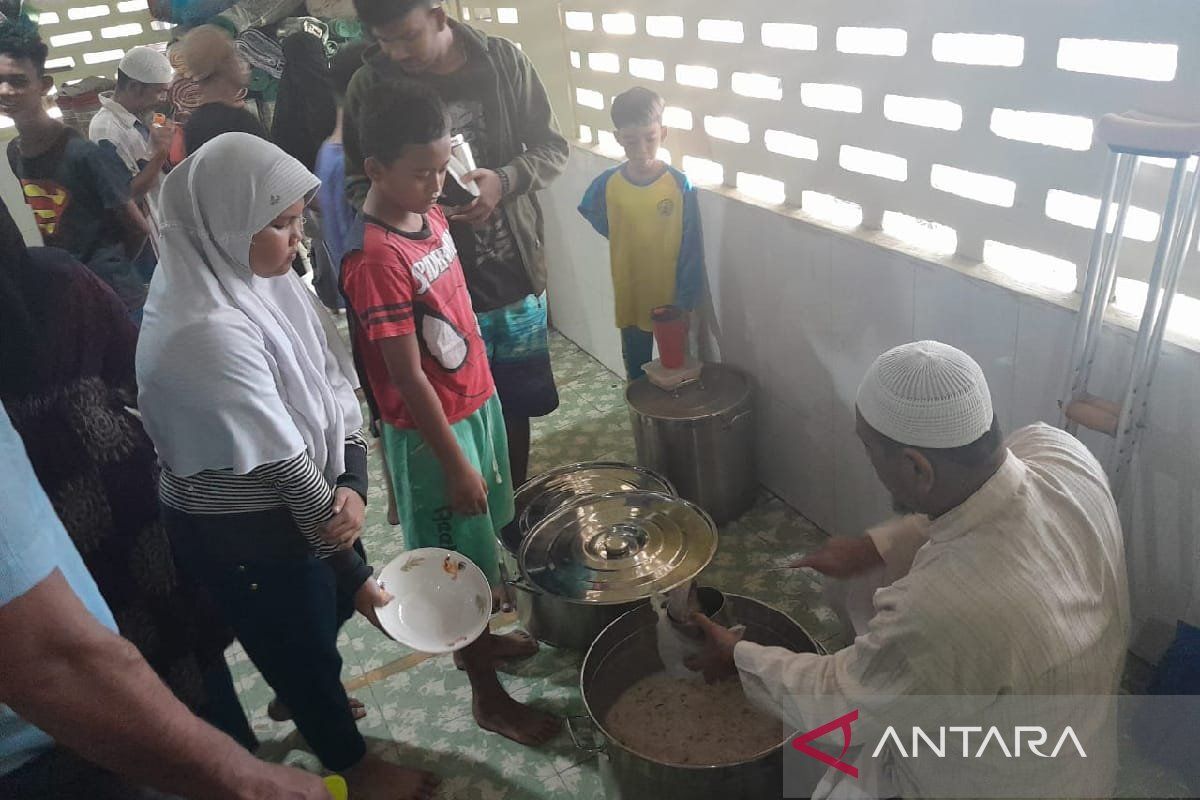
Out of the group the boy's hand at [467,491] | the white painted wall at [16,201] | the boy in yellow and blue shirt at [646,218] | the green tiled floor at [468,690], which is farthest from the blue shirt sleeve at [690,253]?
the white painted wall at [16,201]

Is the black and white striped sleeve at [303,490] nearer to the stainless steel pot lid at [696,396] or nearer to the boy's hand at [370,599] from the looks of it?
the boy's hand at [370,599]

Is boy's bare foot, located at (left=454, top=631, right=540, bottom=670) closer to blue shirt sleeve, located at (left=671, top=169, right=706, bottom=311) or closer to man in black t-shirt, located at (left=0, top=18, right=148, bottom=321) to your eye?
blue shirt sleeve, located at (left=671, top=169, right=706, bottom=311)

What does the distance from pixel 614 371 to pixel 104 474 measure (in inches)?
106

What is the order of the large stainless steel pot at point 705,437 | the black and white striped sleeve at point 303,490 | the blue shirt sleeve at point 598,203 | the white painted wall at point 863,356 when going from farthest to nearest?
the blue shirt sleeve at point 598,203 → the large stainless steel pot at point 705,437 → the white painted wall at point 863,356 → the black and white striped sleeve at point 303,490

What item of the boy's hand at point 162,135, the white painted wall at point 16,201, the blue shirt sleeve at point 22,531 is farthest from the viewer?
the white painted wall at point 16,201

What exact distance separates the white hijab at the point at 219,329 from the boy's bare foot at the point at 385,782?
91cm

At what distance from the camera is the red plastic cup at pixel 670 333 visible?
8.74 feet

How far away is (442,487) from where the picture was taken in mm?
1841

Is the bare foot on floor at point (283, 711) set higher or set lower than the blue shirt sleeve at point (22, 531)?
lower

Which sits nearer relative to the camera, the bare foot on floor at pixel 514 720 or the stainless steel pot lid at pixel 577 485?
the bare foot on floor at pixel 514 720

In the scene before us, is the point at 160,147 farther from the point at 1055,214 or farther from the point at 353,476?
the point at 1055,214

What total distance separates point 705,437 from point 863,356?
0.57m

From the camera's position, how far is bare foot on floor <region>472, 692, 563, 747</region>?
1977 millimetres

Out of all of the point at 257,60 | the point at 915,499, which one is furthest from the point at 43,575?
the point at 257,60
